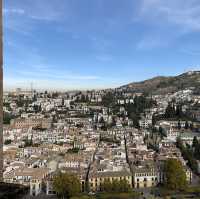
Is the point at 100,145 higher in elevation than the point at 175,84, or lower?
lower

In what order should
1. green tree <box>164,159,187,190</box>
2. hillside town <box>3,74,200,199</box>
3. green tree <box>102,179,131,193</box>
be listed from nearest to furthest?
green tree <box>102,179,131,193</box>
green tree <box>164,159,187,190</box>
hillside town <box>3,74,200,199</box>

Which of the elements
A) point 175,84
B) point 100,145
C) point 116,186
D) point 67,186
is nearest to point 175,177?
point 116,186

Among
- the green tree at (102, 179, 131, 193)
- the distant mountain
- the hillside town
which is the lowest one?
the green tree at (102, 179, 131, 193)

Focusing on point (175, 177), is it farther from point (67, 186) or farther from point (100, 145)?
point (100, 145)

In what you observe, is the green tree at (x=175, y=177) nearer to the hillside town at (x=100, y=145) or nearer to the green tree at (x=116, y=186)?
the hillside town at (x=100, y=145)

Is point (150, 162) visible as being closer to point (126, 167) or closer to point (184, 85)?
point (126, 167)

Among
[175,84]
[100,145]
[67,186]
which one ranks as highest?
[175,84]

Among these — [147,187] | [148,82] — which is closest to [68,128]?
[147,187]

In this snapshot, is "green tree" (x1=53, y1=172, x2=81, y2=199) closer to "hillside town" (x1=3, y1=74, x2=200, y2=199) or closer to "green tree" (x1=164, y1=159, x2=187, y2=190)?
"hillside town" (x1=3, y1=74, x2=200, y2=199)

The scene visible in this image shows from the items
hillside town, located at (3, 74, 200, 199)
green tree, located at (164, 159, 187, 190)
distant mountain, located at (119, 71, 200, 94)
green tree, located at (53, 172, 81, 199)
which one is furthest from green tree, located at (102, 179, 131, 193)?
distant mountain, located at (119, 71, 200, 94)
